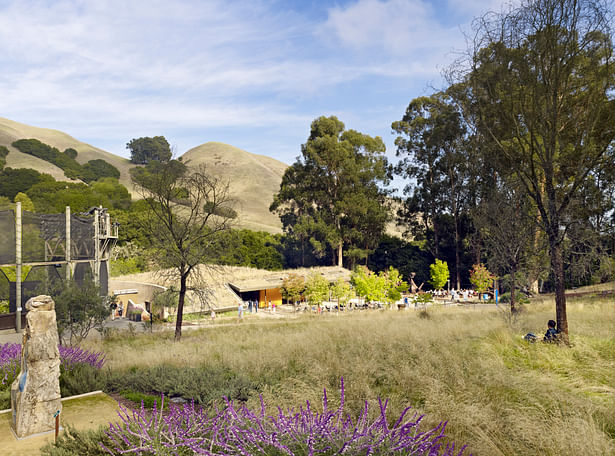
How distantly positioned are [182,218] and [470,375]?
527 inches

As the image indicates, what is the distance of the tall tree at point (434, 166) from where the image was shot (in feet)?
138

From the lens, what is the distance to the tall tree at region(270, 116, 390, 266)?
4650 cm

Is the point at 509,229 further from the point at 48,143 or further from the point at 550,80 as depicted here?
the point at 48,143

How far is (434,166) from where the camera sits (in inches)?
1758

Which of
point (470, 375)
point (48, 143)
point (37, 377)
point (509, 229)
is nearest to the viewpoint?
point (37, 377)

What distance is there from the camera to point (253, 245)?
48.8 meters

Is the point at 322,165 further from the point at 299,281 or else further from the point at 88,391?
the point at 88,391

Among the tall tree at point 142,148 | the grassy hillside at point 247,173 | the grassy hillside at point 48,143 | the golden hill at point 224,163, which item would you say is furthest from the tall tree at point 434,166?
the tall tree at point 142,148

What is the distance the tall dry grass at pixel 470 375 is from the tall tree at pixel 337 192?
34381 mm

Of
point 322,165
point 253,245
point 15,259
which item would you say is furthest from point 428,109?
point 15,259

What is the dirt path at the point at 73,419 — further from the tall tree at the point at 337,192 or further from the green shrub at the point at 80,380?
the tall tree at the point at 337,192

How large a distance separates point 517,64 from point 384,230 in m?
40.2

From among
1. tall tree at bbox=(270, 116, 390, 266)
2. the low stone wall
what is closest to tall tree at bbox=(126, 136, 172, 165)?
tall tree at bbox=(270, 116, 390, 266)

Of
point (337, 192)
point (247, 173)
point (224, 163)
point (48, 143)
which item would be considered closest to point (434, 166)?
point (337, 192)
